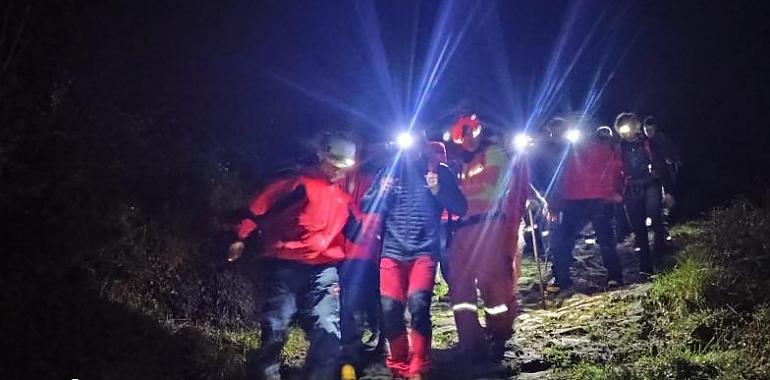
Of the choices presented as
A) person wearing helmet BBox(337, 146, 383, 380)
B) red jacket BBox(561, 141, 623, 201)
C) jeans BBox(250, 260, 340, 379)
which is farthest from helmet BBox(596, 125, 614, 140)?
jeans BBox(250, 260, 340, 379)

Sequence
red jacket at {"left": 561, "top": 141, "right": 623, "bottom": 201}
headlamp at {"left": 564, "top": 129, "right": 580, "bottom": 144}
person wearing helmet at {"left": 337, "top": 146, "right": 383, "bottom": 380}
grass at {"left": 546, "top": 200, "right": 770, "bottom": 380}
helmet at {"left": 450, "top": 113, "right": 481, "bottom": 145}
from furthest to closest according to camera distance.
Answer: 1. headlamp at {"left": 564, "top": 129, "right": 580, "bottom": 144}
2. red jacket at {"left": 561, "top": 141, "right": 623, "bottom": 201}
3. helmet at {"left": 450, "top": 113, "right": 481, "bottom": 145}
4. person wearing helmet at {"left": 337, "top": 146, "right": 383, "bottom": 380}
5. grass at {"left": 546, "top": 200, "right": 770, "bottom": 380}

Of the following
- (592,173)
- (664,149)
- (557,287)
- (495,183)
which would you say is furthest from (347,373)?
(664,149)

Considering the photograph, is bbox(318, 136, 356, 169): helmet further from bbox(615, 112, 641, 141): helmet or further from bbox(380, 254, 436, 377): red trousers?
bbox(615, 112, 641, 141): helmet

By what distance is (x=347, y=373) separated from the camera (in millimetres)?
5148

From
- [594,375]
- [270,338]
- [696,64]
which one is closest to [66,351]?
[270,338]

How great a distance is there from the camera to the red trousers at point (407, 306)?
4.93 meters

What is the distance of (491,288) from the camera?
597cm

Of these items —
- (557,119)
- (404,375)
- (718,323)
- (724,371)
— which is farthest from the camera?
(557,119)

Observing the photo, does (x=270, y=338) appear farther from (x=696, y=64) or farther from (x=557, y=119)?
(x=696, y=64)

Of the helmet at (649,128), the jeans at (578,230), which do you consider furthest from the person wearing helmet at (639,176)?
the jeans at (578,230)

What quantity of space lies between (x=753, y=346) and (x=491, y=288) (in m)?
2.19

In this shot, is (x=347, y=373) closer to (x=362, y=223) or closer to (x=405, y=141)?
(x=362, y=223)

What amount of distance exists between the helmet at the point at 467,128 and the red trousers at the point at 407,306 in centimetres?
154

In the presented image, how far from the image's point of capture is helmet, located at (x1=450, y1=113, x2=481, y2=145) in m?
6.09
